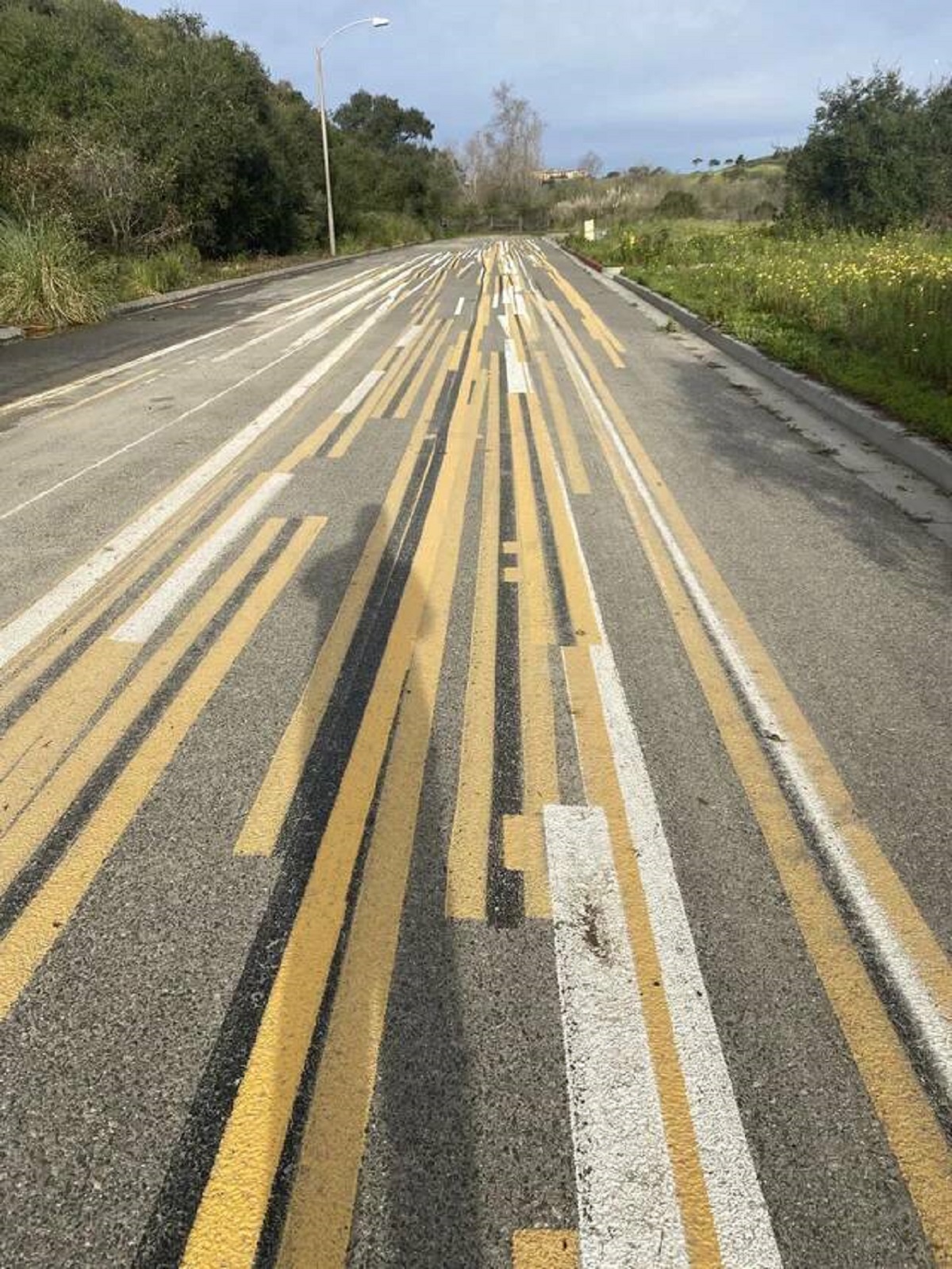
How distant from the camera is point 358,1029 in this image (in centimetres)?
205

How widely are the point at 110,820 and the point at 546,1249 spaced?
1937mm

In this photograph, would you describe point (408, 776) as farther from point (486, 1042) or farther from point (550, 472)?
point (550, 472)

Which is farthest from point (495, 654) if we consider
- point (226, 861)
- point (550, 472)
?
point (550, 472)

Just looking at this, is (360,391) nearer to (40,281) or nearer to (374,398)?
(374,398)

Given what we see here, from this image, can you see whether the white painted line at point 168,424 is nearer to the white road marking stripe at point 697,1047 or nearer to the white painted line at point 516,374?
the white painted line at point 516,374

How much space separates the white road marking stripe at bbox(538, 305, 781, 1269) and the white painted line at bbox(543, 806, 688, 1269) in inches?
3.6

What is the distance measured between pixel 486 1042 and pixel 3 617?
354 centimetres

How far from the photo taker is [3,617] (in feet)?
13.8

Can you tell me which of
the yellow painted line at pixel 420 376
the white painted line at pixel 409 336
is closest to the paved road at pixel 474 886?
the yellow painted line at pixel 420 376

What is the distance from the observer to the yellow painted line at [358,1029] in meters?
1.66

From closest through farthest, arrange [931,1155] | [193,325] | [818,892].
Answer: [931,1155] → [818,892] → [193,325]

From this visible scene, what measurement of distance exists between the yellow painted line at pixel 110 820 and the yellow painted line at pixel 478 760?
1152 millimetres

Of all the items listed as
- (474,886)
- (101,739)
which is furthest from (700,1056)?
(101,739)

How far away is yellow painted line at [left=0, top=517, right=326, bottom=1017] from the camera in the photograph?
2.27m
